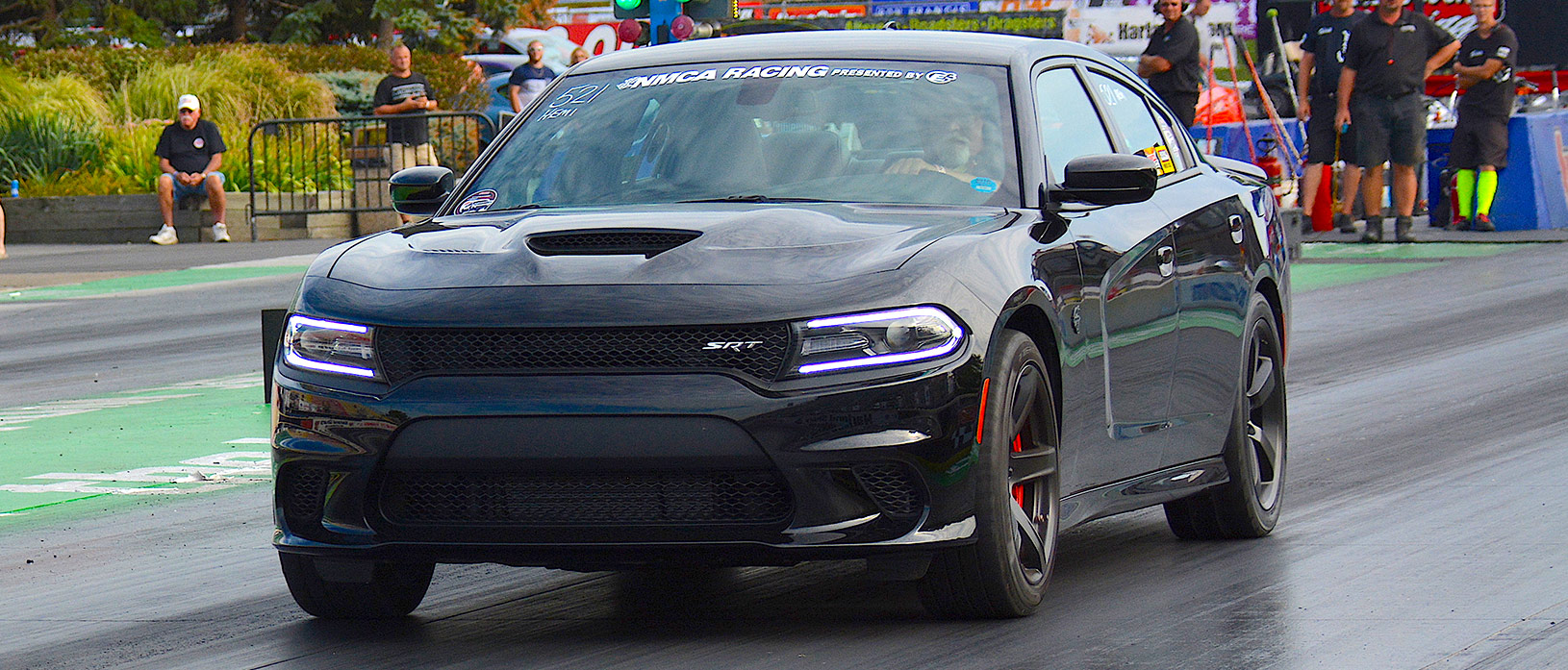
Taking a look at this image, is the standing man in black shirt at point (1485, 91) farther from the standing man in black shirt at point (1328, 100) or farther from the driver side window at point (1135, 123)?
the driver side window at point (1135, 123)

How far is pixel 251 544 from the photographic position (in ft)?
24.2

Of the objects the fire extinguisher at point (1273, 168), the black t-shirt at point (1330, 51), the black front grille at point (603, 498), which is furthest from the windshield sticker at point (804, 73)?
the black t-shirt at point (1330, 51)

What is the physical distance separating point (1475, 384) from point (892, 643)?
6.53 m

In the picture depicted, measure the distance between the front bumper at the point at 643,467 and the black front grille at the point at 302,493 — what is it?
3 centimetres

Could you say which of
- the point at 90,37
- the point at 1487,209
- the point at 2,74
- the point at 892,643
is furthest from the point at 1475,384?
the point at 90,37

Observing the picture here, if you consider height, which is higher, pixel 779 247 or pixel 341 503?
pixel 779 247

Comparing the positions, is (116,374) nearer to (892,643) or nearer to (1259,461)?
(1259,461)

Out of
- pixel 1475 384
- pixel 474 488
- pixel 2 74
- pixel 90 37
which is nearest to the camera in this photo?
pixel 474 488

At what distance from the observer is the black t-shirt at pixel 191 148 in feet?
87.1

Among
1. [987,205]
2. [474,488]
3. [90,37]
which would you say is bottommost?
[90,37]

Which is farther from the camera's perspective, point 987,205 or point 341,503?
point 987,205

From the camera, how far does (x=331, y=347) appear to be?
5.43m

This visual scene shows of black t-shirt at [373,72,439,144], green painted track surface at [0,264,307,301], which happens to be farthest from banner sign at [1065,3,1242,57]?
green painted track surface at [0,264,307,301]

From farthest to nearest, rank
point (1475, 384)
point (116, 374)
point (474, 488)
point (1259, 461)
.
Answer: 1. point (116, 374)
2. point (1475, 384)
3. point (1259, 461)
4. point (474, 488)
